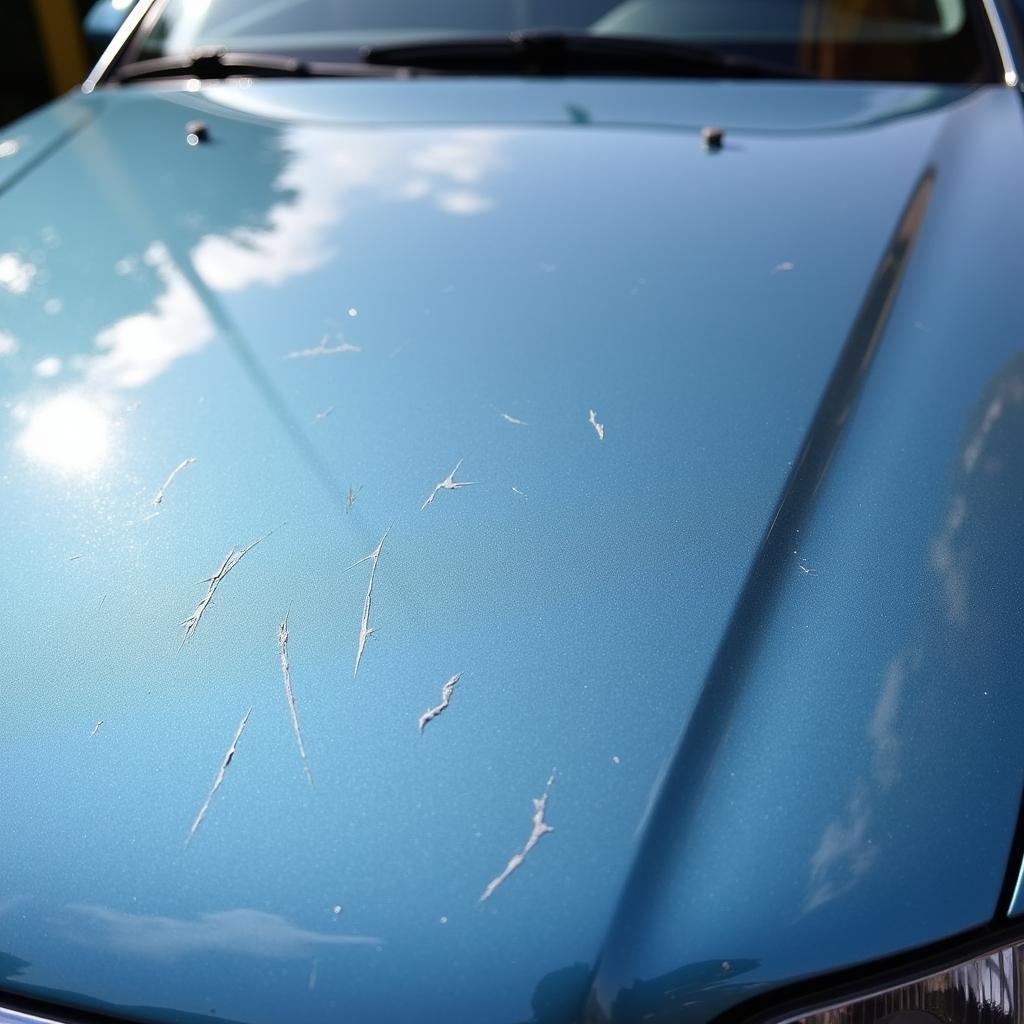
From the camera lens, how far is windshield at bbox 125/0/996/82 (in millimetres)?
2141

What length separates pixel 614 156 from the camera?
74.2 inches

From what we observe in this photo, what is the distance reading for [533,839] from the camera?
37.0 inches

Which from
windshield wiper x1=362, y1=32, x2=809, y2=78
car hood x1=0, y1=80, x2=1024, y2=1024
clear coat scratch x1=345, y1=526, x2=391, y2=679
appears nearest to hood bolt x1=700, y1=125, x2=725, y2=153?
car hood x1=0, y1=80, x2=1024, y2=1024

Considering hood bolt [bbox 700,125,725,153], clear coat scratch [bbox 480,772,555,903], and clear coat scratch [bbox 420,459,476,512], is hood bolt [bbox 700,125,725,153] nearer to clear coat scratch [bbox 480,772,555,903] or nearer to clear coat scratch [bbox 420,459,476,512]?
clear coat scratch [bbox 420,459,476,512]

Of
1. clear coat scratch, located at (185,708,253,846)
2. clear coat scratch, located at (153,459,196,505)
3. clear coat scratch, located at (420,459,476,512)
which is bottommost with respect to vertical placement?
clear coat scratch, located at (420,459,476,512)

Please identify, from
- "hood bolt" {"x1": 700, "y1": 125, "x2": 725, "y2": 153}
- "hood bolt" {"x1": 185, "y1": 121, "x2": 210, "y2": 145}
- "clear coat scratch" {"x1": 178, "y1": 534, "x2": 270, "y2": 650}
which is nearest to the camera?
"clear coat scratch" {"x1": 178, "y1": 534, "x2": 270, "y2": 650}

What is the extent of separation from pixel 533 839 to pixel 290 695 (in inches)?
10.0

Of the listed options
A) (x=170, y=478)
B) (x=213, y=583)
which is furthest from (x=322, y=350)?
(x=213, y=583)

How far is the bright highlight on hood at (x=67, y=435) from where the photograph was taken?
4.43ft

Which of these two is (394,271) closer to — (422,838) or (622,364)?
(622,364)

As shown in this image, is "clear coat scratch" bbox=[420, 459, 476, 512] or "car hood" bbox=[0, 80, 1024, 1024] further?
"clear coat scratch" bbox=[420, 459, 476, 512]

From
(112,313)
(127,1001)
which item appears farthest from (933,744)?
(112,313)

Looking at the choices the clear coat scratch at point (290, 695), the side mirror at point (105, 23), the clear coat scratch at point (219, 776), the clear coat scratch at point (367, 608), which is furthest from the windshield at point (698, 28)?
the clear coat scratch at point (219, 776)

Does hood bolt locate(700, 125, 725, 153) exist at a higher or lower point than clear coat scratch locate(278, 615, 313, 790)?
lower
